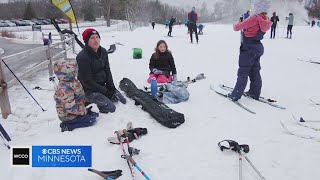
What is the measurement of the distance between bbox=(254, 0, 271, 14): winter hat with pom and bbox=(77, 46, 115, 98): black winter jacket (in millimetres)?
2978

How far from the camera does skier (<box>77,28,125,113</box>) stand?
17.8ft

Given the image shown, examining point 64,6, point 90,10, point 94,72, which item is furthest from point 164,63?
point 90,10

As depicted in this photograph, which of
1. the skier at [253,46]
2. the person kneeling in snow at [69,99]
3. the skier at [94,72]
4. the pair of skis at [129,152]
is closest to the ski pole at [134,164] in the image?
the pair of skis at [129,152]

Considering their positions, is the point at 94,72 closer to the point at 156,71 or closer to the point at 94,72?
the point at 94,72

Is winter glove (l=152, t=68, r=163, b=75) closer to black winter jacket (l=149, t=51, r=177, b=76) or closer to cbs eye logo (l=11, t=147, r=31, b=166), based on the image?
black winter jacket (l=149, t=51, r=177, b=76)

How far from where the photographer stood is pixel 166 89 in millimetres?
6355

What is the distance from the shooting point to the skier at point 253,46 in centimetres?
552

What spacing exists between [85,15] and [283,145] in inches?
2454

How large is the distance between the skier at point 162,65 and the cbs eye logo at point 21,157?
4.09 metres

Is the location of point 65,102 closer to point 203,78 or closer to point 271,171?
point 271,171

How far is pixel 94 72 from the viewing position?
5684mm

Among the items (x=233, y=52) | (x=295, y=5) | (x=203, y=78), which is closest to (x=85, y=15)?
(x=233, y=52)

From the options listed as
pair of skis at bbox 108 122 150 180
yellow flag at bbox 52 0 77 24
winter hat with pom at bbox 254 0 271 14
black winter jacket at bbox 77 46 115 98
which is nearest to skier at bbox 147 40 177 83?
black winter jacket at bbox 77 46 115 98

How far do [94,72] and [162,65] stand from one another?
7.90ft
